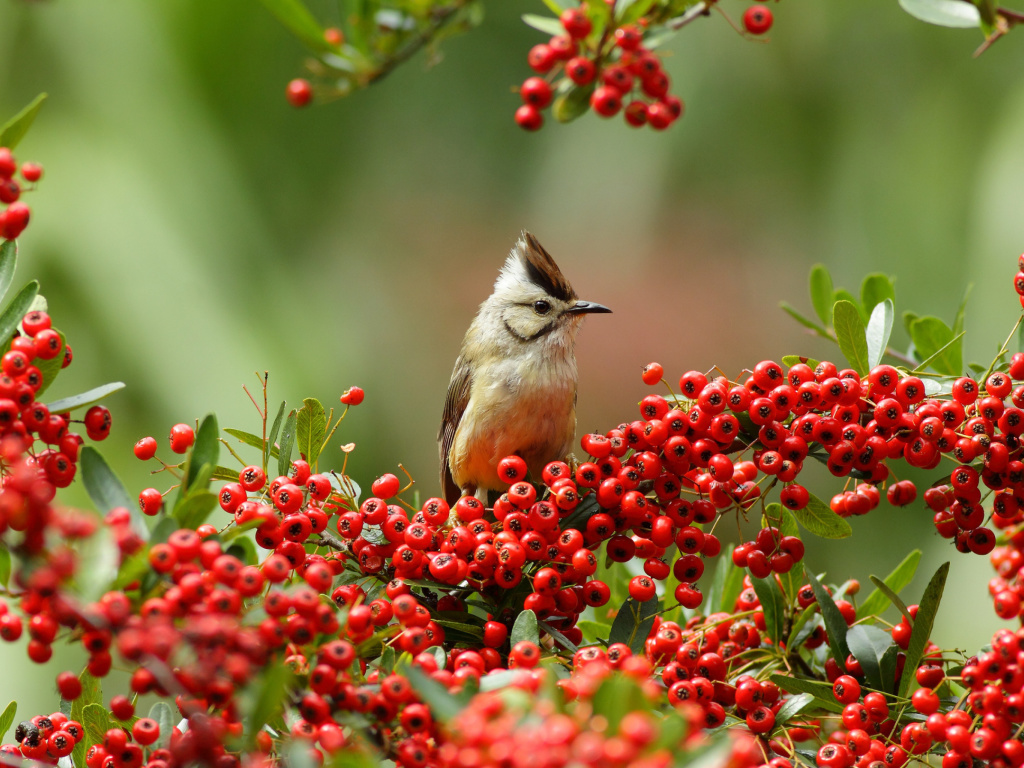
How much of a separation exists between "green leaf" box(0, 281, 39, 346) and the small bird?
70.8 inches

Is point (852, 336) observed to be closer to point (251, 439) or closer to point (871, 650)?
point (871, 650)

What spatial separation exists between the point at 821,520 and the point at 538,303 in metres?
1.80

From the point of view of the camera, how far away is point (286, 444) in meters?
1.56

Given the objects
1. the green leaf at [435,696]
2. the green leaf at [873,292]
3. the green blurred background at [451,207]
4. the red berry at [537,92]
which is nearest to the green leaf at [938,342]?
the green leaf at [873,292]

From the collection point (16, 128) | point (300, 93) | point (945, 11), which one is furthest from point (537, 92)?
point (16, 128)

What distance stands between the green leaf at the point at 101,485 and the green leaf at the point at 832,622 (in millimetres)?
977

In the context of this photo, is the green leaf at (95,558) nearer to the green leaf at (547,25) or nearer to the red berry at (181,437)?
the red berry at (181,437)

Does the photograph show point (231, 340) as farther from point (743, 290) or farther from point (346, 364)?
point (743, 290)

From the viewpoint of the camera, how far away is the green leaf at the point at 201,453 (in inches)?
45.1

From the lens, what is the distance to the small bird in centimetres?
293

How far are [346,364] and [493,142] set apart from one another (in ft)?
7.27

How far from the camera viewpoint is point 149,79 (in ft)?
19.6

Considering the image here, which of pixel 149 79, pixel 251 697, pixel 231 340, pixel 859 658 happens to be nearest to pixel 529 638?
pixel 251 697

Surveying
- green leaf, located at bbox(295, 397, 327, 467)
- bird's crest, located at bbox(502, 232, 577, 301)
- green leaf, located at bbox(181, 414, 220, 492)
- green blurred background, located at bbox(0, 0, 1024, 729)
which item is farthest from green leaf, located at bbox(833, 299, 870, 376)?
green blurred background, located at bbox(0, 0, 1024, 729)
